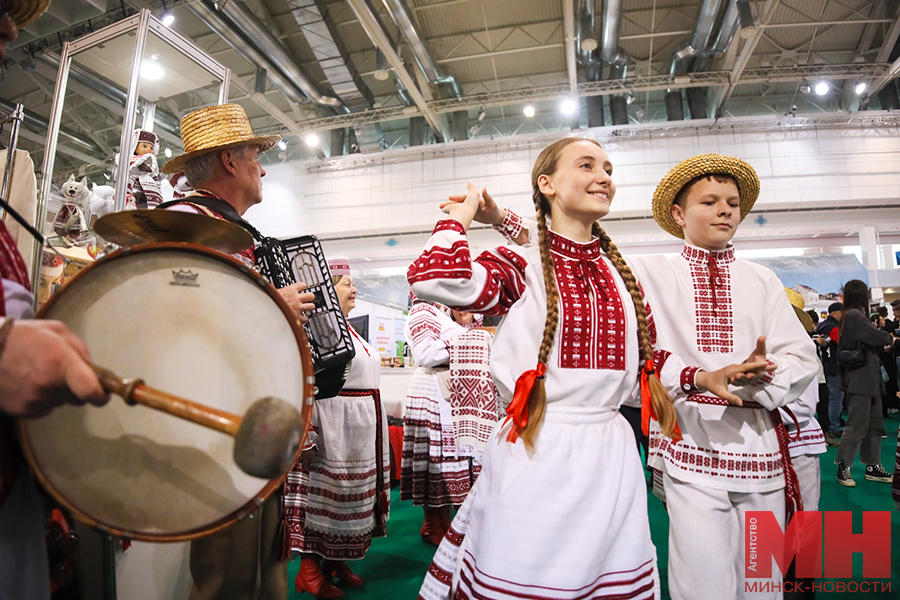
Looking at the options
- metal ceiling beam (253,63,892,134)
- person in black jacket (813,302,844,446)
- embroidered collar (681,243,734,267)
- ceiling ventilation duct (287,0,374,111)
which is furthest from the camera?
metal ceiling beam (253,63,892,134)

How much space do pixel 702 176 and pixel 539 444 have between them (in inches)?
50.3

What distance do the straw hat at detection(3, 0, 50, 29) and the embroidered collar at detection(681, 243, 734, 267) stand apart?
1.88m

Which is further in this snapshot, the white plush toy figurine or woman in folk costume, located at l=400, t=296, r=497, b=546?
woman in folk costume, located at l=400, t=296, r=497, b=546

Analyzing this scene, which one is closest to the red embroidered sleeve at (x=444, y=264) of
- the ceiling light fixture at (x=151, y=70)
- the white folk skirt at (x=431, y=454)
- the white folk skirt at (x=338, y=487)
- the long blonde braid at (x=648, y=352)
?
the long blonde braid at (x=648, y=352)

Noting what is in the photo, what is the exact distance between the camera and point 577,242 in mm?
1510

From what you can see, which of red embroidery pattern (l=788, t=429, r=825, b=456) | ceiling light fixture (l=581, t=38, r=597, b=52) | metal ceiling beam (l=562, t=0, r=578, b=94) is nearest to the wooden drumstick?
red embroidery pattern (l=788, t=429, r=825, b=456)

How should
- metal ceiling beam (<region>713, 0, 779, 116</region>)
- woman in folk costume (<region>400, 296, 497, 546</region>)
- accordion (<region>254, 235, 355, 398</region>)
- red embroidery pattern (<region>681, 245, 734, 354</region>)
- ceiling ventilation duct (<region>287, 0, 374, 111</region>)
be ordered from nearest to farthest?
accordion (<region>254, 235, 355, 398</region>), red embroidery pattern (<region>681, 245, 734, 354</region>), woman in folk costume (<region>400, 296, 497, 546</region>), metal ceiling beam (<region>713, 0, 779, 116</region>), ceiling ventilation duct (<region>287, 0, 374, 111</region>)

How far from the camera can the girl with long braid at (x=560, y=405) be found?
47.1 inches

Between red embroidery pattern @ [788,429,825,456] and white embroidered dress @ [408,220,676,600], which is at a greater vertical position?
white embroidered dress @ [408,220,676,600]

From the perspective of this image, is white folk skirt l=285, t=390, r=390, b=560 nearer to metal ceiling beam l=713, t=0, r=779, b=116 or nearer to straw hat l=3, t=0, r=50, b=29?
straw hat l=3, t=0, r=50, b=29

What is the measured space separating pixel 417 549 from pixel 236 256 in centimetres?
275

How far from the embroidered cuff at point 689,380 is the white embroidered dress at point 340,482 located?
1.73 m

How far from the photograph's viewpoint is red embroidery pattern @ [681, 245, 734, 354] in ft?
5.59

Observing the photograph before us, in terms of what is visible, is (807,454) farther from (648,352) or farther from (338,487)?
(338,487)
